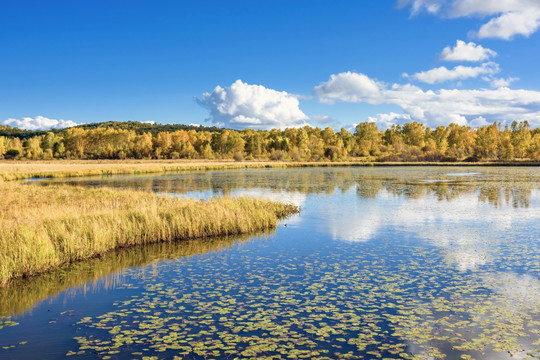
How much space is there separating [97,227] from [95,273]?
328cm

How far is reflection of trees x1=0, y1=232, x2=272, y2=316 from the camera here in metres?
12.5

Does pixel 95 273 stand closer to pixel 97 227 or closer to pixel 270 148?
pixel 97 227

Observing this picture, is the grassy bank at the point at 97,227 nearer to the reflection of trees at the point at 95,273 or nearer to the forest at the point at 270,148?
the reflection of trees at the point at 95,273

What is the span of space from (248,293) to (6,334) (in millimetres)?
6342

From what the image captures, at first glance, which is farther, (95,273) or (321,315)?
(95,273)

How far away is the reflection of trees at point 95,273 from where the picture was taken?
41.1ft

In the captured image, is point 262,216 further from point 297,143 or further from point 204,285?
point 297,143

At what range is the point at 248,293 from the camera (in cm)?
1271

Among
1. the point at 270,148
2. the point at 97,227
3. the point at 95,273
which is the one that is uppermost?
the point at 270,148

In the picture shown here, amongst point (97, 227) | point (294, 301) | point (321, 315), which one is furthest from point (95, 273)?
point (321, 315)

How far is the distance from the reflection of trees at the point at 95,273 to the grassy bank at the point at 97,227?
0.47 m

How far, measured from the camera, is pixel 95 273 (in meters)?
15.2

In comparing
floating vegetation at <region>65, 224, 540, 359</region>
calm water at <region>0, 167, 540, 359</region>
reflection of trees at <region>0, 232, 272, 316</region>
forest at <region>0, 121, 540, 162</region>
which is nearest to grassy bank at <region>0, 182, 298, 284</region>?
reflection of trees at <region>0, 232, 272, 316</region>

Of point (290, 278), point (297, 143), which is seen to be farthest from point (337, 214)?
point (297, 143)
